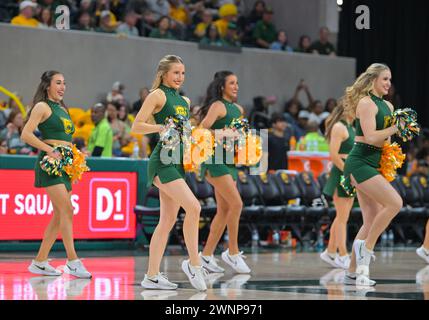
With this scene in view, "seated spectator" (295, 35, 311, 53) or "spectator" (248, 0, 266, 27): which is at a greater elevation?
"spectator" (248, 0, 266, 27)

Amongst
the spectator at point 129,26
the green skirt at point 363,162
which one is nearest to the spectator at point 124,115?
the spectator at point 129,26

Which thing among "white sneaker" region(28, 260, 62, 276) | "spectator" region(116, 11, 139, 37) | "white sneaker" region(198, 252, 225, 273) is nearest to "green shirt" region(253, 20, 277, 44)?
"spectator" region(116, 11, 139, 37)

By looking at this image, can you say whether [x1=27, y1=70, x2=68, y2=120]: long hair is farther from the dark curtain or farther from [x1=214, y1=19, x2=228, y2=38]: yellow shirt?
the dark curtain

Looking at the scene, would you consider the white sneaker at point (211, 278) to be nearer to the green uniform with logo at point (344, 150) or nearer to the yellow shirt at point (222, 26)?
the green uniform with logo at point (344, 150)

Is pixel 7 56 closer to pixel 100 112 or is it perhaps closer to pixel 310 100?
pixel 100 112

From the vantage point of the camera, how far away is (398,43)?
21219 millimetres

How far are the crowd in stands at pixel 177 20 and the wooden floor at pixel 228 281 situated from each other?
6274mm

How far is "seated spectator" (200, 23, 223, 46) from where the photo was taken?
18.8 meters

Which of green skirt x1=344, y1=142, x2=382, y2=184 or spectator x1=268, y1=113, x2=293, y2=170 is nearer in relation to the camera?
green skirt x1=344, y1=142, x2=382, y2=184

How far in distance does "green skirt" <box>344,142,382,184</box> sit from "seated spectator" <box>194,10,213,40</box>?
10.9 meters

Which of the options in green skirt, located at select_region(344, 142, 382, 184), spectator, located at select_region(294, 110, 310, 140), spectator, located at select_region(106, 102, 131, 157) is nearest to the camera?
Result: green skirt, located at select_region(344, 142, 382, 184)

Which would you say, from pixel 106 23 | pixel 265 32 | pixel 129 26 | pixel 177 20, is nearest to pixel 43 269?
pixel 106 23

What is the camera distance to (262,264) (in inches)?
441

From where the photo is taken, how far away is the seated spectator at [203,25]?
62.9 feet
